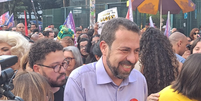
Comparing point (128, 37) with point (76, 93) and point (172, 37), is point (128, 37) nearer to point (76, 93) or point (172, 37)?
point (76, 93)

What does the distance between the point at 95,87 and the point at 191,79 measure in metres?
0.94

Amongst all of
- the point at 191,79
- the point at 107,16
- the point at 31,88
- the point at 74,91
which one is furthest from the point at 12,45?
the point at 107,16

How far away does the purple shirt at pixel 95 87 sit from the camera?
7.21 feet

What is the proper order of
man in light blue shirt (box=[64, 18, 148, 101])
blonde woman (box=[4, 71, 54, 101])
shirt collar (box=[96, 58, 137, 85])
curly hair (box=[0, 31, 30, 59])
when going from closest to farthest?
man in light blue shirt (box=[64, 18, 148, 101]) → shirt collar (box=[96, 58, 137, 85]) → blonde woman (box=[4, 71, 54, 101]) → curly hair (box=[0, 31, 30, 59])

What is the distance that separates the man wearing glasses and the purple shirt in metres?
0.82

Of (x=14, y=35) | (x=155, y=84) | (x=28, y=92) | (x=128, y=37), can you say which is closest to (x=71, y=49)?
(x=14, y=35)

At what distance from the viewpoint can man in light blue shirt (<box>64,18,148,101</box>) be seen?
6.97ft

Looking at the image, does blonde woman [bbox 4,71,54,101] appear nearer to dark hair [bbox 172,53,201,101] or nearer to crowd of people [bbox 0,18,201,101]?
crowd of people [bbox 0,18,201,101]

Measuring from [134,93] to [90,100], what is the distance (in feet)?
1.42

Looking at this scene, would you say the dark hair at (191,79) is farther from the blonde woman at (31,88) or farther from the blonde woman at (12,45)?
the blonde woman at (12,45)

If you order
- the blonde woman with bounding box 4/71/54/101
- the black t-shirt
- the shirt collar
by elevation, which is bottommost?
the black t-shirt

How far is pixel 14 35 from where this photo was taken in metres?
3.60

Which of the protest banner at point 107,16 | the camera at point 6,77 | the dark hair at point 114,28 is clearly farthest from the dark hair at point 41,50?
the protest banner at point 107,16

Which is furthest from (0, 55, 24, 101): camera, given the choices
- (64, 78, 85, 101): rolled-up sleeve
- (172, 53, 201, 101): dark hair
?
(172, 53, 201, 101): dark hair
